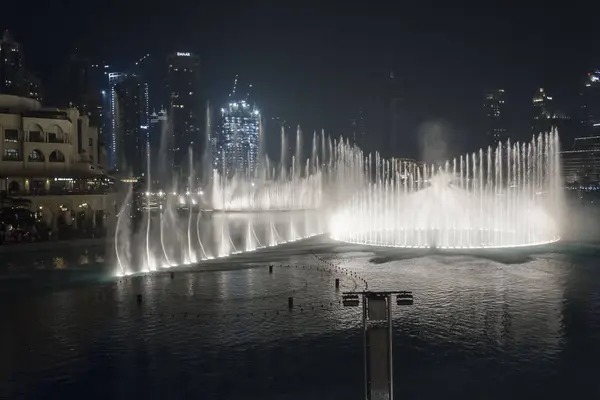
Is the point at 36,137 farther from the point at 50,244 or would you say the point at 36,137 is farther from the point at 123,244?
the point at 123,244

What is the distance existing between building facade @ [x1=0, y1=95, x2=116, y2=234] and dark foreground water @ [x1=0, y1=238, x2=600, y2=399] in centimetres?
2294

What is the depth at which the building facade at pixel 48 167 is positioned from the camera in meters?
48.0

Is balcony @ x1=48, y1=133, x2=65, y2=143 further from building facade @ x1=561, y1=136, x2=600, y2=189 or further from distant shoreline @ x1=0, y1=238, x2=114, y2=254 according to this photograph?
building facade @ x1=561, y1=136, x2=600, y2=189

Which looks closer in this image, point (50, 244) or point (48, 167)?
point (50, 244)

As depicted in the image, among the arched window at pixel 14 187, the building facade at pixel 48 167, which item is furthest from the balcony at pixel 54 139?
the arched window at pixel 14 187

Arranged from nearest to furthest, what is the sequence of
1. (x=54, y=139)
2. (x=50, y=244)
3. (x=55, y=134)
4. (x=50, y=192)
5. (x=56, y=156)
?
(x=50, y=244) < (x=50, y=192) < (x=54, y=139) < (x=55, y=134) < (x=56, y=156)

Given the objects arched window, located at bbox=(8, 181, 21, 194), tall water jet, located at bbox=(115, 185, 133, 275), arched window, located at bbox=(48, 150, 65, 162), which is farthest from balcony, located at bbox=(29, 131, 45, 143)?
tall water jet, located at bbox=(115, 185, 133, 275)

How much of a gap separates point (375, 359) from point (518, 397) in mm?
4513

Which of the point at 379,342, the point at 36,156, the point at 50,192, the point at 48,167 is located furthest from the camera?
the point at 48,167

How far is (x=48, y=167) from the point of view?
50938 millimetres

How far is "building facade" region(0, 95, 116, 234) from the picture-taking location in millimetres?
48031

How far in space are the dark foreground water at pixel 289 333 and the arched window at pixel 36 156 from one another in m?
25.6

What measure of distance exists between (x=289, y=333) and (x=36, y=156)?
41.7m

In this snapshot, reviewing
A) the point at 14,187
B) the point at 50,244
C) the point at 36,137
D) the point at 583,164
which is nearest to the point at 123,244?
the point at 50,244
